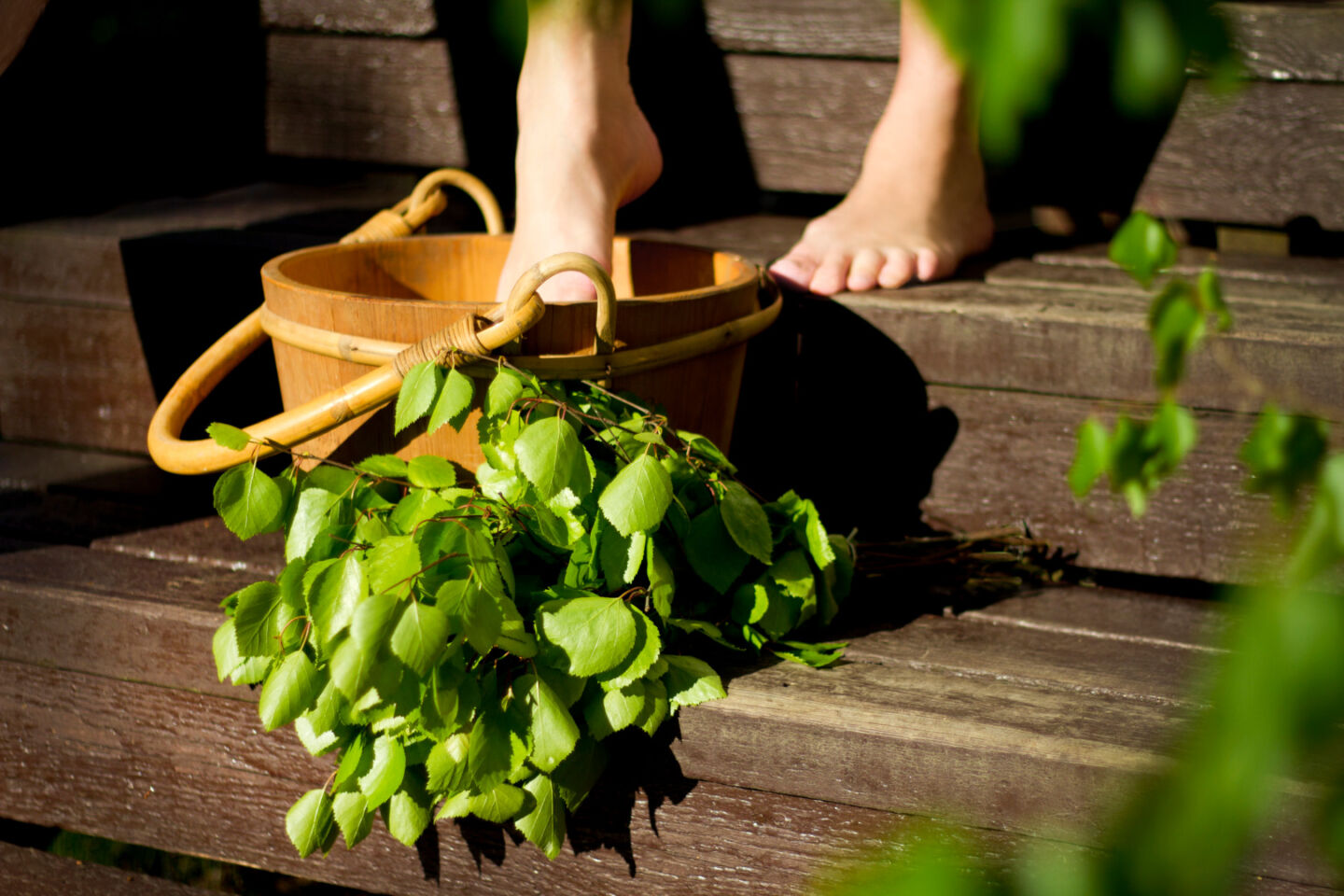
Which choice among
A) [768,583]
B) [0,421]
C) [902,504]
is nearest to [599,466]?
[768,583]

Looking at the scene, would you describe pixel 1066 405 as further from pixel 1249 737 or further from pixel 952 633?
pixel 1249 737

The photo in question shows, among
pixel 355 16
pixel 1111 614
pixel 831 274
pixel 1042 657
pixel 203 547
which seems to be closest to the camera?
pixel 1042 657

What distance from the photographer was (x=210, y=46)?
82.8 inches

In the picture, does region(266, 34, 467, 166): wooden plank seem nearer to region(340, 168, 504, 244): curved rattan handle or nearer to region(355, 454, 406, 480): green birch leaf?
region(340, 168, 504, 244): curved rattan handle

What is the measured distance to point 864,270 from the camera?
4.34 ft

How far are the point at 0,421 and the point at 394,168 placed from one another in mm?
742

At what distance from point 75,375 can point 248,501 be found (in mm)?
849

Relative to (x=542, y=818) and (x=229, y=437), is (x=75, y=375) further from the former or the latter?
(x=542, y=818)

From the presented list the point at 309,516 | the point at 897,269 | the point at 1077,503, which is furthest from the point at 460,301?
the point at 1077,503

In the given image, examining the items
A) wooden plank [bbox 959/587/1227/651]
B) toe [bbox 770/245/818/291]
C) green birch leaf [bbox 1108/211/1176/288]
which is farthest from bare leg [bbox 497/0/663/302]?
green birch leaf [bbox 1108/211/1176/288]

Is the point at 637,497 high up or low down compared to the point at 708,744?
up

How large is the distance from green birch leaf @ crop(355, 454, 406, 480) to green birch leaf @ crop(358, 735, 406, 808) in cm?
21

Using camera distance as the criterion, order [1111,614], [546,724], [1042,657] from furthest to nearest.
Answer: [1111,614], [1042,657], [546,724]

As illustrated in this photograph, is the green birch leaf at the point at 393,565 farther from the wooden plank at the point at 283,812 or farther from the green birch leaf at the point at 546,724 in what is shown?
the wooden plank at the point at 283,812
